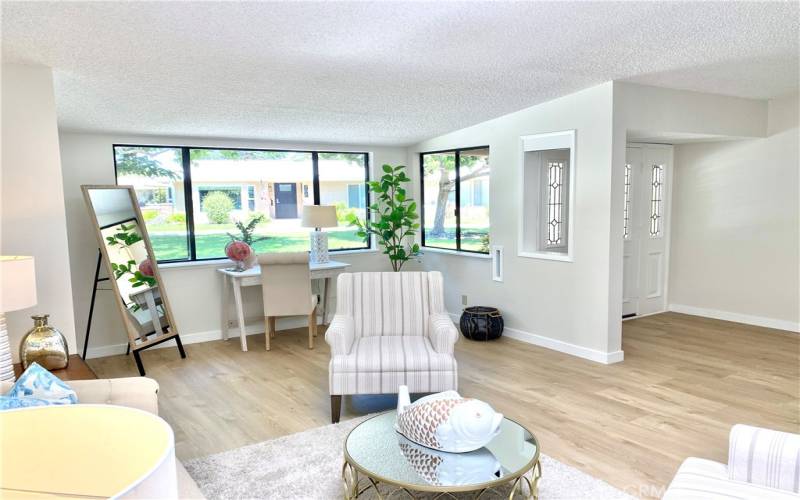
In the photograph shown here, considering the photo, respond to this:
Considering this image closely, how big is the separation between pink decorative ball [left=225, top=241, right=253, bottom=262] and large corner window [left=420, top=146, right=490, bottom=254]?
2.30 m

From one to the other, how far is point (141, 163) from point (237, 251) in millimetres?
1230

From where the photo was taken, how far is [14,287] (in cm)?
257

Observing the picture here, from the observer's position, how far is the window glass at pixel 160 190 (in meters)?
5.16

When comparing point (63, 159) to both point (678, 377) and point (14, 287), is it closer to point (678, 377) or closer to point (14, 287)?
point (14, 287)

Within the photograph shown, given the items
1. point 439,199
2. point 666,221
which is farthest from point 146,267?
point 666,221

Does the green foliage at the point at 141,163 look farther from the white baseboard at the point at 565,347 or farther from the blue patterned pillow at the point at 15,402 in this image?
the blue patterned pillow at the point at 15,402

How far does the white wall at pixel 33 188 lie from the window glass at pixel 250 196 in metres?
2.17

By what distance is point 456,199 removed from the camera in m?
6.25

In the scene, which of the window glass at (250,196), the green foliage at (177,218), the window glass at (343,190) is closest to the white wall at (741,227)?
the window glass at (343,190)

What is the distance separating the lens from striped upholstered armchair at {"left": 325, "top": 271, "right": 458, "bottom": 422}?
3312 millimetres

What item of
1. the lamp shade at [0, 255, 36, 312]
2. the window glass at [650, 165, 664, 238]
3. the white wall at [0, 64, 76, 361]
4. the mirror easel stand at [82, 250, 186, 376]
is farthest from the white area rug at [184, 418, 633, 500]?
the window glass at [650, 165, 664, 238]

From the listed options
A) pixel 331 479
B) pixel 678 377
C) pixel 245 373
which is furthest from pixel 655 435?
pixel 245 373

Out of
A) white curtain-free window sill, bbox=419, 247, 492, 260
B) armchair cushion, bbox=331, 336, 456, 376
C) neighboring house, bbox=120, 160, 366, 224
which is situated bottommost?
armchair cushion, bbox=331, 336, 456, 376

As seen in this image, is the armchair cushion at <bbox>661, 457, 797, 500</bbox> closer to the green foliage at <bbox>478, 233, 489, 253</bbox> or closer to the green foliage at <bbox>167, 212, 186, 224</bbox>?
the green foliage at <bbox>478, 233, 489, 253</bbox>
